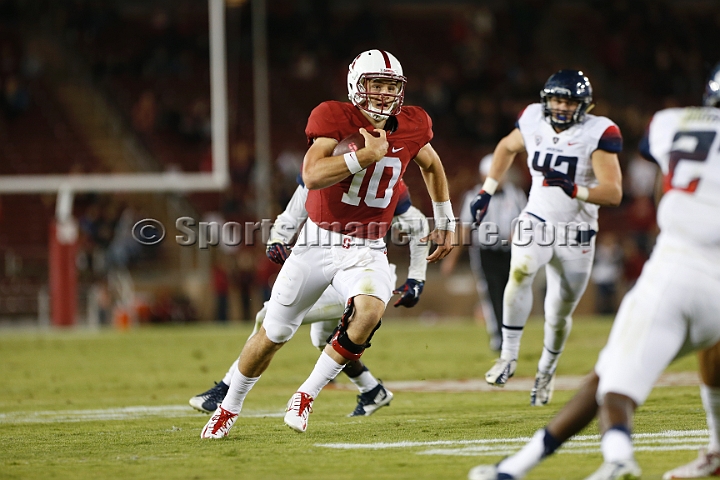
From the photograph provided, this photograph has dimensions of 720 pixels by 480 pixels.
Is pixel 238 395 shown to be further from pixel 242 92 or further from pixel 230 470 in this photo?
pixel 242 92

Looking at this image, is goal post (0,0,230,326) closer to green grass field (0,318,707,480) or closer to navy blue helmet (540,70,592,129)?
green grass field (0,318,707,480)

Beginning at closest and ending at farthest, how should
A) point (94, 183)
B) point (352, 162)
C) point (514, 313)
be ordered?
point (352, 162) < point (514, 313) < point (94, 183)

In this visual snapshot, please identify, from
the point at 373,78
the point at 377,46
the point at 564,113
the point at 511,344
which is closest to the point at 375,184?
the point at 373,78

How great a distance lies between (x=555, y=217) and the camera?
6.68 m

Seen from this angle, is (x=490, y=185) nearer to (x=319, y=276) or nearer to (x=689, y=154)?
(x=319, y=276)

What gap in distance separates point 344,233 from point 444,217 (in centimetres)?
75

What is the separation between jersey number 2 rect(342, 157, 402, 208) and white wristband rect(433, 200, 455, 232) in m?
0.50

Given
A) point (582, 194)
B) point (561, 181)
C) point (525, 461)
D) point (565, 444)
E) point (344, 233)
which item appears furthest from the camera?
point (582, 194)

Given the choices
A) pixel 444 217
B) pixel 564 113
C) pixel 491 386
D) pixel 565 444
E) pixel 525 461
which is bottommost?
pixel 491 386

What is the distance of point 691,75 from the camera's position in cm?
2122

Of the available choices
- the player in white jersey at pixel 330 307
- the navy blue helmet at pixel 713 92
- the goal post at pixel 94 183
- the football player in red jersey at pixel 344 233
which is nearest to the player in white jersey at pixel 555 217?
the player in white jersey at pixel 330 307

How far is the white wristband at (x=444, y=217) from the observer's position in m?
5.86

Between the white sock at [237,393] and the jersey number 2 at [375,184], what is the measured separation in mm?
1045

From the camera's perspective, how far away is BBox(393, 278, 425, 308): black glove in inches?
237
